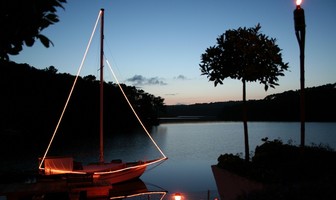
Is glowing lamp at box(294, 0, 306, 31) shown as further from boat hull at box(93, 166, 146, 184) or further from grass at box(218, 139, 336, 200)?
boat hull at box(93, 166, 146, 184)

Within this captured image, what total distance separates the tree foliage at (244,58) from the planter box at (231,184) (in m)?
4.15

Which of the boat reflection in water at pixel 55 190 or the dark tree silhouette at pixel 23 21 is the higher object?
the dark tree silhouette at pixel 23 21

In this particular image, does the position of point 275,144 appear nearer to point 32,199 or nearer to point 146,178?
point 32,199

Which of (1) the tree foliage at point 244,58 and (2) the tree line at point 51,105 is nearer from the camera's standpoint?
(1) the tree foliage at point 244,58

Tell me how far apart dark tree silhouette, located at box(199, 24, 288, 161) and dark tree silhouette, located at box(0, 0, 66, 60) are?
1092 cm

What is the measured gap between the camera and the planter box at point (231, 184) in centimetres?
1059

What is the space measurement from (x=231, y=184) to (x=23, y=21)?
377 inches

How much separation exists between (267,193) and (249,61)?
331 inches

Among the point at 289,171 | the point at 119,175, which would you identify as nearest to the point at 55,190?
the point at 289,171

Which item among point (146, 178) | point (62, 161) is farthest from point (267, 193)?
point (146, 178)

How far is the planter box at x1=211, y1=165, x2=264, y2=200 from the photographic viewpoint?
1059 centimetres

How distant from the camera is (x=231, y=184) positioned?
38.9 ft

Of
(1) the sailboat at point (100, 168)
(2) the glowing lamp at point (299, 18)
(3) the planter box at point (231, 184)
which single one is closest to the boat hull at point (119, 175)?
(1) the sailboat at point (100, 168)

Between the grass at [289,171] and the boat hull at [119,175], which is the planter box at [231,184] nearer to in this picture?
the grass at [289,171]
